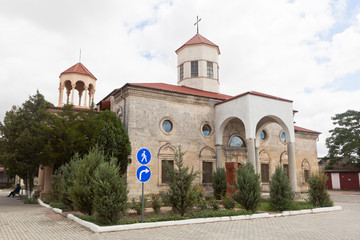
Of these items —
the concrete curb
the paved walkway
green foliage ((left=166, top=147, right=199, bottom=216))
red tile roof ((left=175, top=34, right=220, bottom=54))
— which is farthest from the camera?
red tile roof ((left=175, top=34, right=220, bottom=54))

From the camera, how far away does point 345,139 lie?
35.3 m

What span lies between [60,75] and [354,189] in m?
36.4

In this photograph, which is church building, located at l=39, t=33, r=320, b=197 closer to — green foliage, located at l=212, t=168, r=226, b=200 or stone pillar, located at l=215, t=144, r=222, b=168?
stone pillar, located at l=215, t=144, r=222, b=168

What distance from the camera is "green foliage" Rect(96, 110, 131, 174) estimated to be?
655 inches

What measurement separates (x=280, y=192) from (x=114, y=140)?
9.76 metres

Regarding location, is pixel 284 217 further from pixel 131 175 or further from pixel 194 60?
pixel 194 60

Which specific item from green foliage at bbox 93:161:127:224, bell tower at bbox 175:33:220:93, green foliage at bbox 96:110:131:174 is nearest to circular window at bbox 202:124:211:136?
bell tower at bbox 175:33:220:93

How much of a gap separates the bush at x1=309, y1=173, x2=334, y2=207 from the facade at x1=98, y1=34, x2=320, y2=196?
14.2 feet

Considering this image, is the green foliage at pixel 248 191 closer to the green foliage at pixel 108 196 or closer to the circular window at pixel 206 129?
the green foliage at pixel 108 196

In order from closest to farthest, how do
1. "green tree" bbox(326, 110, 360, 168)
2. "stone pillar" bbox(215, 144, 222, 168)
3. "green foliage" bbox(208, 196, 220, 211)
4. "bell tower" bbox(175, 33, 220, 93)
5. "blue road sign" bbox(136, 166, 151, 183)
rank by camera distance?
"blue road sign" bbox(136, 166, 151, 183)
"green foliage" bbox(208, 196, 220, 211)
"stone pillar" bbox(215, 144, 222, 168)
"bell tower" bbox(175, 33, 220, 93)
"green tree" bbox(326, 110, 360, 168)

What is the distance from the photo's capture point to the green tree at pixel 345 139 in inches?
1348

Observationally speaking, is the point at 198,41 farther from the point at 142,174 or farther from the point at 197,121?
the point at 142,174

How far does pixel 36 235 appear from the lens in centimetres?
823

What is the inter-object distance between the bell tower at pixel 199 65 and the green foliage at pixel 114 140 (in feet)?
33.5
